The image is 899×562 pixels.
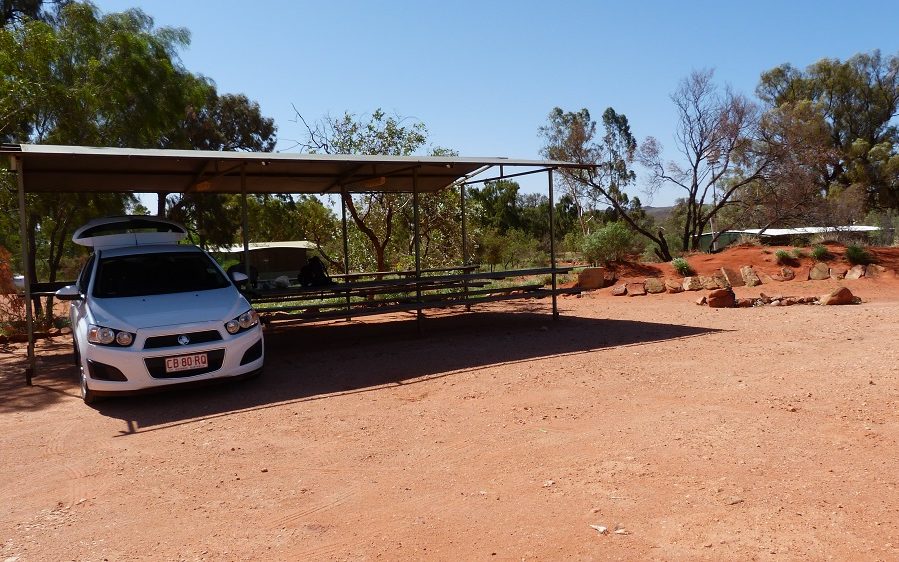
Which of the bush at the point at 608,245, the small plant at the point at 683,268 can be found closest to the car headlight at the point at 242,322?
the small plant at the point at 683,268

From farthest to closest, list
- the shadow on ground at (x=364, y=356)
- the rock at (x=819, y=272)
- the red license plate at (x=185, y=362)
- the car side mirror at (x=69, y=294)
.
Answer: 1. the rock at (x=819, y=272)
2. the car side mirror at (x=69, y=294)
3. the shadow on ground at (x=364, y=356)
4. the red license plate at (x=185, y=362)

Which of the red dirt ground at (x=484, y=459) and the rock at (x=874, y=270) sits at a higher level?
the rock at (x=874, y=270)

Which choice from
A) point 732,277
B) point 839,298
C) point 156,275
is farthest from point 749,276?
point 156,275

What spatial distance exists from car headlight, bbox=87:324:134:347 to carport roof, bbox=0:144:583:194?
2.49m

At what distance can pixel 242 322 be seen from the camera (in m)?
7.81

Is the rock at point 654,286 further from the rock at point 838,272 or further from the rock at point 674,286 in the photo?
the rock at point 838,272

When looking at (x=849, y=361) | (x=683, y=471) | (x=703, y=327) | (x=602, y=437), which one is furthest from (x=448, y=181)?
(x=683, y=471)

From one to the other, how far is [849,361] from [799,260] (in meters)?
11.1

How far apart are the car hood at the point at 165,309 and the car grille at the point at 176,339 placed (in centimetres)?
13

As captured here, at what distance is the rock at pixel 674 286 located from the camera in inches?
666

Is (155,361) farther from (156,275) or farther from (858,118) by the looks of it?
(858,118)

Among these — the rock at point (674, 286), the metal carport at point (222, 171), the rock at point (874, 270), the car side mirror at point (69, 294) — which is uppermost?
the metal carport at point (222, 171)

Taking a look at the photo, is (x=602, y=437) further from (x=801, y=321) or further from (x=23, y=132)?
(x=23, y=132)

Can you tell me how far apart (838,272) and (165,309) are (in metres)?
16.2
